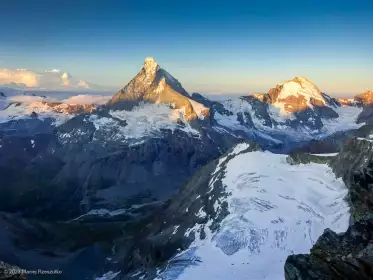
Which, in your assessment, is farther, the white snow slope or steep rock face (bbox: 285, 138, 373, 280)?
the white snow slope

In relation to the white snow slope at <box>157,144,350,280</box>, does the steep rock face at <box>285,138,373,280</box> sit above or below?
above

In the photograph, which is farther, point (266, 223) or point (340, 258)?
point (266, 223)

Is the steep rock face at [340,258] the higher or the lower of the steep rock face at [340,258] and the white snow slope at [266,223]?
the higher

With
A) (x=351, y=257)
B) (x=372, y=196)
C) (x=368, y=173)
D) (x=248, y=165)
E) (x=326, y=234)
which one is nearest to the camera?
(x=351, y=257)

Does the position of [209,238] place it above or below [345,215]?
below

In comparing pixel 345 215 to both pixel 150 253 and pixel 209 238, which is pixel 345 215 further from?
pixel 150 253

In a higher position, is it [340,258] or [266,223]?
[340,258]

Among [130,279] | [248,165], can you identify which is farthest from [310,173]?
[130,279]

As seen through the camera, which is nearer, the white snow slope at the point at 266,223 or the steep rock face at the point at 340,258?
the steep rock face at the point at 340,258
